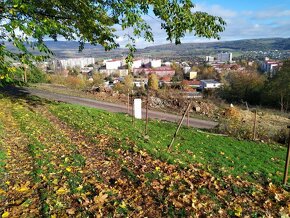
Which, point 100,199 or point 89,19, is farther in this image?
point 89,19

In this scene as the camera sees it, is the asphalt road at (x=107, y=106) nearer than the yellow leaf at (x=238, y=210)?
No

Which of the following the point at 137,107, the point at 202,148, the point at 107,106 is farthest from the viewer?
the point at 107,106

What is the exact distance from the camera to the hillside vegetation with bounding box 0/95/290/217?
542cm

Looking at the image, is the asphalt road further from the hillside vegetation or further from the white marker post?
the hillside vegetation

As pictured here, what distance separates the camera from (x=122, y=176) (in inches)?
272

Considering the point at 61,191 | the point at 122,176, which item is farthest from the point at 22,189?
the point at 122,176

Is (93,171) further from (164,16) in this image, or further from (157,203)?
(164,16)

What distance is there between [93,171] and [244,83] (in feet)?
148

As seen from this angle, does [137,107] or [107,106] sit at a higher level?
[137,107]

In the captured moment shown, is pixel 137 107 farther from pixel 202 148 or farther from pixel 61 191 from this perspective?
pixel 61 191

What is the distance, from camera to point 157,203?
5.60 m

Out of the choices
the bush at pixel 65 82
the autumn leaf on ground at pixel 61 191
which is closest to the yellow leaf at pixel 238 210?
the autumn leaf on ground at pixel 61 191

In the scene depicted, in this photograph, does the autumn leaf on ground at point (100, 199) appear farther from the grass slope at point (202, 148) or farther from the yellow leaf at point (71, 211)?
the grass slope at point (202, 148)

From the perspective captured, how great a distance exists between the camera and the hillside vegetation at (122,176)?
5.42 m
